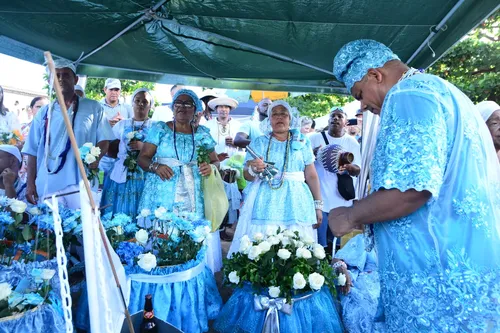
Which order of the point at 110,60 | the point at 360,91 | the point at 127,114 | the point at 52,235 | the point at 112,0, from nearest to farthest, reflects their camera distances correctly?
the point at 360,91, the point at 52,235, the point at 112,0, the point at 110,60, the point at 127,114

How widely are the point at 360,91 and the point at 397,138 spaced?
381 mm

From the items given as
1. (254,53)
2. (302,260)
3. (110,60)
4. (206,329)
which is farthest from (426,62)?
(110,60)

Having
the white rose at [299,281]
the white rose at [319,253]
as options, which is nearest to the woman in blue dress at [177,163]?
the white rose at [319,253]

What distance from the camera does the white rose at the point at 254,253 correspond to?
2.71m

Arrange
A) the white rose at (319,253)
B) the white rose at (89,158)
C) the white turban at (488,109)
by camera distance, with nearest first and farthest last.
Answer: the white rose at (319,253)
the white rose at (89,158)
the white turban at (488,109)

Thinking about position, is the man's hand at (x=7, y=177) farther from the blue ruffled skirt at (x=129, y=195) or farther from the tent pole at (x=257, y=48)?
the tent pole at (x=257, y=48)

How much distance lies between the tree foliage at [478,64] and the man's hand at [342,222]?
782cm

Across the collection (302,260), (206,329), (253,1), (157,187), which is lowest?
(206,329)

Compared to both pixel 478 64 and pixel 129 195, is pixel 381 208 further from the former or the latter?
pixel 478 64

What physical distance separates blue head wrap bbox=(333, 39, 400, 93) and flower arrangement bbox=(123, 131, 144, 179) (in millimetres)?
2983

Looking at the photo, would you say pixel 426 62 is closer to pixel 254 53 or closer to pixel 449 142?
pixel 254 53

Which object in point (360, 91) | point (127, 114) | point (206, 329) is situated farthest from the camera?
point (127, 114)

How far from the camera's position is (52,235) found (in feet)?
8.14

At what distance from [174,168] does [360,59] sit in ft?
7.82
